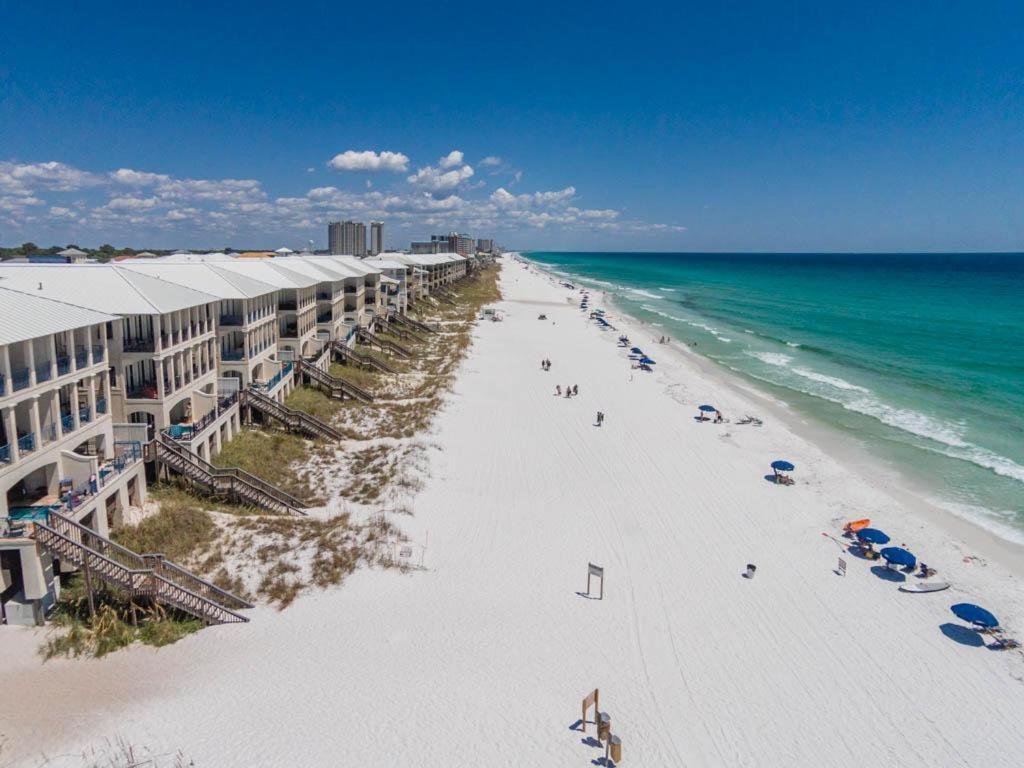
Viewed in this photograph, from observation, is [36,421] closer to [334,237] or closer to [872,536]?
[872,536]

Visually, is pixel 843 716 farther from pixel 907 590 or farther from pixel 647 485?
pixel 647 485

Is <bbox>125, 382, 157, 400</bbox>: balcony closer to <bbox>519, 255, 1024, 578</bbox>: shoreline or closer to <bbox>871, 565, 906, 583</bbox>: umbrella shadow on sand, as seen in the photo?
<bbox>871, 565, 906, 583</bbox>: umbrella shadow on sand

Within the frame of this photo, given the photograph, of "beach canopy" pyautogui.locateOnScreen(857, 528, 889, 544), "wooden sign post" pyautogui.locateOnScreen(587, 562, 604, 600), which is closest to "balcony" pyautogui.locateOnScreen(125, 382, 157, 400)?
"wooden sign post" pyautogui.locateOnScreen(587, 562, 604, 600)

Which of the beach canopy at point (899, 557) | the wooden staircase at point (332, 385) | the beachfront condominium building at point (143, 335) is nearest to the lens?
the beach canopy at point (899, 557)

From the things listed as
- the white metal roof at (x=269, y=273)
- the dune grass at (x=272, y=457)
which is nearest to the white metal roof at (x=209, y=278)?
the white metal roof at (x=269, y=273)

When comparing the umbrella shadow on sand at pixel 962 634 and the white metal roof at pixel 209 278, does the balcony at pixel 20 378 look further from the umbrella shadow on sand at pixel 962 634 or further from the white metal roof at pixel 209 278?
the umbrella shadow on sand at pixel 962 634
